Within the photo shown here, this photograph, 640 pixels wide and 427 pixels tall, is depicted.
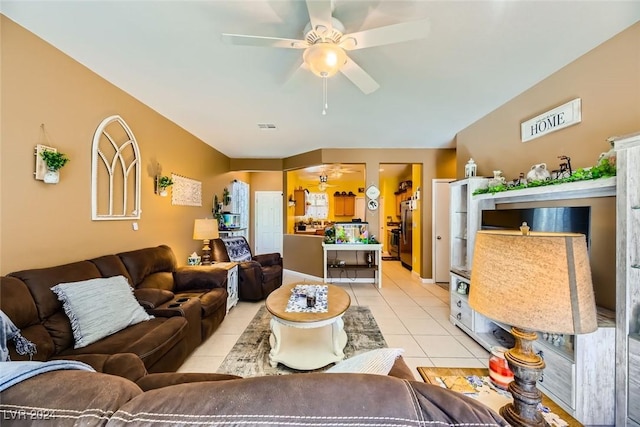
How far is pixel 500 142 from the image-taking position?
326 cm

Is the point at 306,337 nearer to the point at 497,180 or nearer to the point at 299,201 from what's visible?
the point at 497,180

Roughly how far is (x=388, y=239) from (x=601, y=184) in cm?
740

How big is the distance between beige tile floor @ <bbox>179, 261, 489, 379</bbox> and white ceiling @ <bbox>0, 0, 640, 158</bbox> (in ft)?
8.93

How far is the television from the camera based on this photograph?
6.34 feet

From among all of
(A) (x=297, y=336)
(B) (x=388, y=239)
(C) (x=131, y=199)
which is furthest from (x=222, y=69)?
(B) (x=388, y=239)

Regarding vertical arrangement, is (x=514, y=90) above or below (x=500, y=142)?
above

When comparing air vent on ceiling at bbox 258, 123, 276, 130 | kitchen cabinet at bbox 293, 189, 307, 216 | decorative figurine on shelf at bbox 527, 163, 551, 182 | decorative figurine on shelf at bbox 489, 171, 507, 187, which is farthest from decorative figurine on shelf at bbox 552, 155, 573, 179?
kitchen cabinet at bbox 293, 189, 307, 216

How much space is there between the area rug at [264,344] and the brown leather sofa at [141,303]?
15.6 inches

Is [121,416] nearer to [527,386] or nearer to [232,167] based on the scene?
[527,386]

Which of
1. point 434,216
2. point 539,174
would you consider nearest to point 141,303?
point 539,174

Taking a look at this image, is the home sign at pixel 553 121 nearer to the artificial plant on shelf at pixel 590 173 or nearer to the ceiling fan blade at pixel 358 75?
the artificial plant on shelf at pixel 590 173

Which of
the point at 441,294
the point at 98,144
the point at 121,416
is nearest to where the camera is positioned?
the point at 121,416

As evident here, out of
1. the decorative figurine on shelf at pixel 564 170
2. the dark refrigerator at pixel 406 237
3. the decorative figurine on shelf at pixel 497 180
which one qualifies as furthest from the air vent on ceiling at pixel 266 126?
the dark refrigerator at pixel 406 237

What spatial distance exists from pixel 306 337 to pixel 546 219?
2.51m
